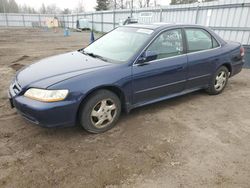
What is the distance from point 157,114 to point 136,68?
1.02 metres

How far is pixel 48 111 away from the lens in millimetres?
2691

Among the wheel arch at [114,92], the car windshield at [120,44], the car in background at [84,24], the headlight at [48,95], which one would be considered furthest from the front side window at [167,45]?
the car in background at [84,24]

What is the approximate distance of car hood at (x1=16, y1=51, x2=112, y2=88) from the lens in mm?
2914

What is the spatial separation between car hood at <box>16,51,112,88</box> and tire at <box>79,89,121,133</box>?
414 millimetres

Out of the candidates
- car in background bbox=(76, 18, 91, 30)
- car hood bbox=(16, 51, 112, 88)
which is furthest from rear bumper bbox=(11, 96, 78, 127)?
car in background bbox=(76, 18, 91, 30)

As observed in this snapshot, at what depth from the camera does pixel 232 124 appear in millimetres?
3609

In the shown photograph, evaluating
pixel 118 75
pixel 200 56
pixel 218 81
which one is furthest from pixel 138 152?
pixel 218 81

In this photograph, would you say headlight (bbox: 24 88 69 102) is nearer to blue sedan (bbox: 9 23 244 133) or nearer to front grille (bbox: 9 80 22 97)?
blue sedan (bbox: 9 23 244 133)

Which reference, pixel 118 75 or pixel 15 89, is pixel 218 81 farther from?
pixel 15 89

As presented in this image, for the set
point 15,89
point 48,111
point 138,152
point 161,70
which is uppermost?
point 161,70

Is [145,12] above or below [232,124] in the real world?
above

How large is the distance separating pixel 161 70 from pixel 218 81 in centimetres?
190

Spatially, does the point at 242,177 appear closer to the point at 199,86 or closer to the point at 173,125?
the point at 173,125

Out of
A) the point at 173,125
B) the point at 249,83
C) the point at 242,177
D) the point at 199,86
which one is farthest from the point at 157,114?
the point at 249,83
